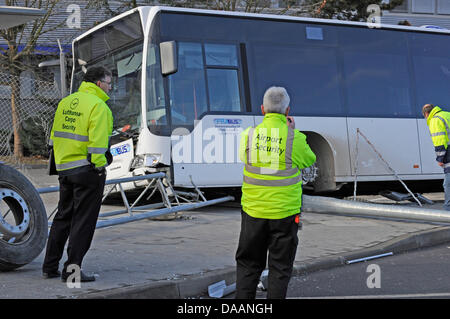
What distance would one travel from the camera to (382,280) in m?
6.91

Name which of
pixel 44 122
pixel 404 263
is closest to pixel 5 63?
pixel 44 122

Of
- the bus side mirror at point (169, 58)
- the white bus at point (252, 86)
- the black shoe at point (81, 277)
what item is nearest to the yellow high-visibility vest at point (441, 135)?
the white bus at point (252, 86)

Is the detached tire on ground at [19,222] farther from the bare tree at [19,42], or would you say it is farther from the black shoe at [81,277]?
the bare tree at [19,42]

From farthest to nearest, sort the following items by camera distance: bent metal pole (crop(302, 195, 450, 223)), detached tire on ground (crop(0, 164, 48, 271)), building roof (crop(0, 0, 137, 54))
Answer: building roof (crop(0, 0, 137, 54)), bent metal pole (crop(302, 195, 450, 223)), detached tire on ground (crop(0, 164, 48, 271))

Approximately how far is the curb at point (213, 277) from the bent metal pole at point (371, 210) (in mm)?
1004

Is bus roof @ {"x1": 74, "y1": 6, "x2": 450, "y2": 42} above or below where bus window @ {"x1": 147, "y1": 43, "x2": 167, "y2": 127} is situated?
above

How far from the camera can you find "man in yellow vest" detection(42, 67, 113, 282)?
5.97 meters

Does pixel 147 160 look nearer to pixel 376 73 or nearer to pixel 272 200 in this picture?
pixel 376 73

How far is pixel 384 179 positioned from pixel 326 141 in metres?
1.52

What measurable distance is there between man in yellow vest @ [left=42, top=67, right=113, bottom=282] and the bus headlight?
5524 mm

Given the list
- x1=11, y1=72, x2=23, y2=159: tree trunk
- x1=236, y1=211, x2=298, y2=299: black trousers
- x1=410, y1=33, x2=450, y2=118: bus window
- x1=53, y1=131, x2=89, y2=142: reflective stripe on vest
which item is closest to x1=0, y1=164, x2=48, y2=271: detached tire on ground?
x1=53, y1=131, x2=89, y2=142: reflective stripe on vest

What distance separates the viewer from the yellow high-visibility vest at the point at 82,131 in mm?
5969

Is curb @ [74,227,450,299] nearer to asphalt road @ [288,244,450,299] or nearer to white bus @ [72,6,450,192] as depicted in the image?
asphalt road @ [288,244,450,299]

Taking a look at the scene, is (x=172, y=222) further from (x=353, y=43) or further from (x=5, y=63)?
(x=5, y=63)
